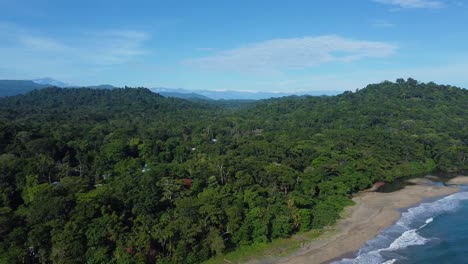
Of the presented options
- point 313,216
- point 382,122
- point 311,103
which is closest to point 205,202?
point 313,216

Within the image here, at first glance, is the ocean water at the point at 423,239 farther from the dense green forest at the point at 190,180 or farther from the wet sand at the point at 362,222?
the dense green forest at the point at 190,180

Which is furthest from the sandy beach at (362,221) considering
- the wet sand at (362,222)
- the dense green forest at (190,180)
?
the dense green forest at (190,180)

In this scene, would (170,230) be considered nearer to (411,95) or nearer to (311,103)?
(311,103)

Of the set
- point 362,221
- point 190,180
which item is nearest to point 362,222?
point 362,221

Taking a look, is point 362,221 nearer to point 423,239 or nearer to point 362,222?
point 362,222

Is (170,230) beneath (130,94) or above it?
beneath

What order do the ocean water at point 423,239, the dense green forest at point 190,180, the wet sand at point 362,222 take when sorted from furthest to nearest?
the wet sand at point 362,222
the ocean water at point 423,239
the dense green forest at point 190,180
